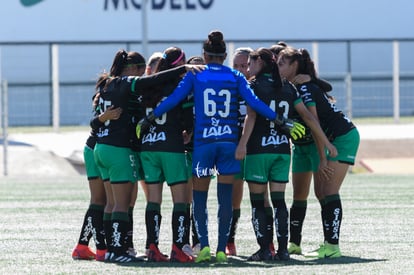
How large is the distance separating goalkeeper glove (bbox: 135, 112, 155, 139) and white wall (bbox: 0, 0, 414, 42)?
26.9m

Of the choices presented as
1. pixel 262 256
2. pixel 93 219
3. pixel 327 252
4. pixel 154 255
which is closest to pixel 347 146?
pixel 327 252

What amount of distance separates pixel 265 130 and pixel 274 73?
51 centimetres

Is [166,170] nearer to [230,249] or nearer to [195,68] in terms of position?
[195,68]

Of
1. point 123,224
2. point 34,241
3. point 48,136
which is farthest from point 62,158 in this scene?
point 123,224

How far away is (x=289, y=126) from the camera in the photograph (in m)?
10.5

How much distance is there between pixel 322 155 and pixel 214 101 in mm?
1140

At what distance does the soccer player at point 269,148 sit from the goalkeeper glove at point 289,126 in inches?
4.0

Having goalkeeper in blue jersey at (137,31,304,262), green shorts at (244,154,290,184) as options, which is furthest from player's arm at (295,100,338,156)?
green shorts at (244,154,290,184)

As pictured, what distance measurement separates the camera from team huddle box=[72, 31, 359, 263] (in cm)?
1045

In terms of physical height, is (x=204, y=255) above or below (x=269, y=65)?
below

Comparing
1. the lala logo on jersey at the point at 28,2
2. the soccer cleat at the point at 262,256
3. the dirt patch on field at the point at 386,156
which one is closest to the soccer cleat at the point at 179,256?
the soccer cleat at the point at 262,256

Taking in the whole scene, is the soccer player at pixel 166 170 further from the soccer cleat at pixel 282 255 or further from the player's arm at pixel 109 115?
the soccer cleat at pixel 282 255

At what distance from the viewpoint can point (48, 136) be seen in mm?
27812

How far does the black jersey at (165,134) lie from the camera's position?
Answer: 1055 cm
